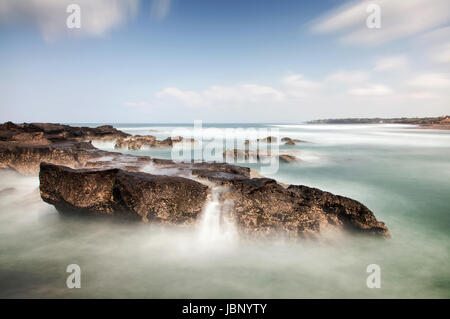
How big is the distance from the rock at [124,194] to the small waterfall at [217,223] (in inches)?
8.3

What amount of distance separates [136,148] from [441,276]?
19966 mm

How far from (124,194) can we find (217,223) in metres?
2.01

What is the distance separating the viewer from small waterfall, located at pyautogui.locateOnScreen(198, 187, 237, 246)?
14.5 feet

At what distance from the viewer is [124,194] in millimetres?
4516

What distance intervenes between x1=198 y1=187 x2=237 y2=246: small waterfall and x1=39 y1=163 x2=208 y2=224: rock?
211 millimetres

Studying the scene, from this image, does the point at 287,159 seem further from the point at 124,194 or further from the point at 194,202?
the point at 124,194

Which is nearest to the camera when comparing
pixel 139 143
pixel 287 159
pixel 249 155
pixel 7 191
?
pixel 7 191

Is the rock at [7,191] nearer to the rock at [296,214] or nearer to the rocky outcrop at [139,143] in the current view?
the rock at [296,214]
